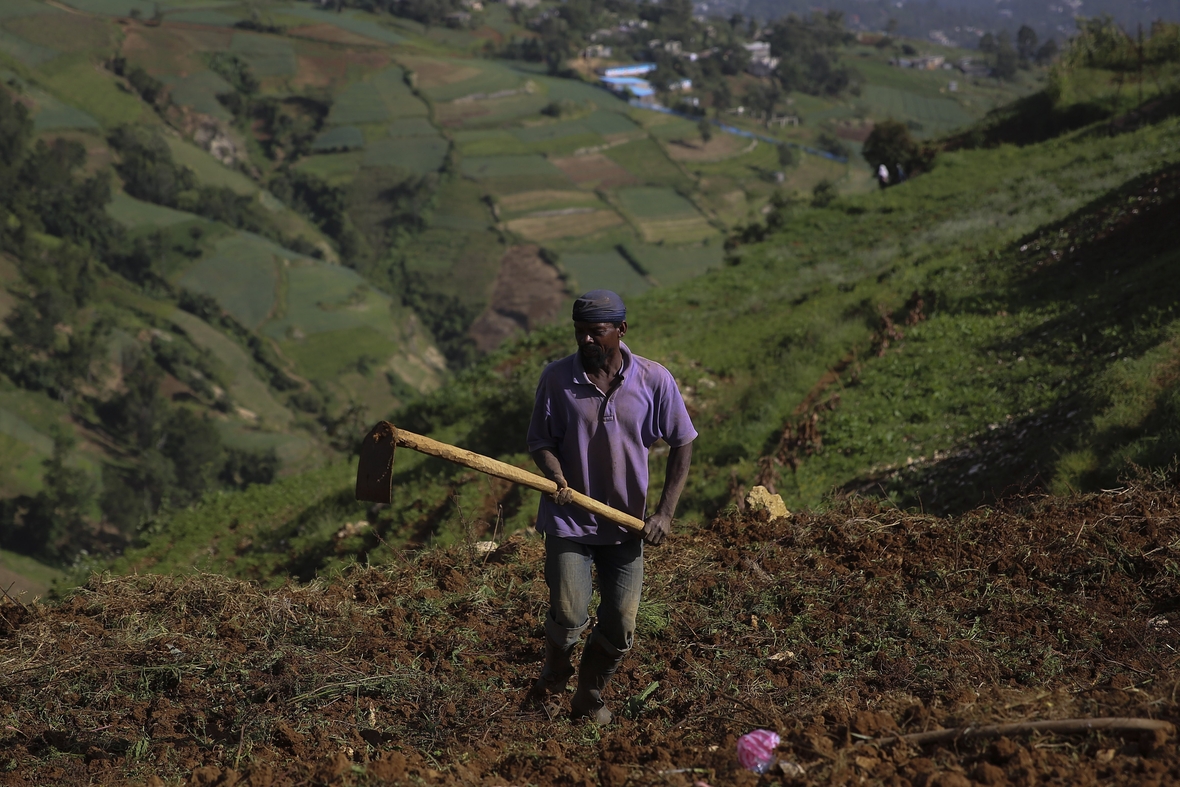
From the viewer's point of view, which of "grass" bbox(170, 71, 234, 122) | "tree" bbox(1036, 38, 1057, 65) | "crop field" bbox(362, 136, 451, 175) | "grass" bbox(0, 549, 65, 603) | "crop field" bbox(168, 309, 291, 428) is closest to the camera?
"grass" bbox(0, 549, 65, 603)

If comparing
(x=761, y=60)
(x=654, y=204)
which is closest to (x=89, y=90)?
(x=654, y=204)

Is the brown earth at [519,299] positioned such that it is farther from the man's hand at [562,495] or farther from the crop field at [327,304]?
the man's hand at [562,495]

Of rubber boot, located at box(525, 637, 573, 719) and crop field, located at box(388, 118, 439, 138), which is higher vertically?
rubber boot, located at box(525, 637, 573, 719)

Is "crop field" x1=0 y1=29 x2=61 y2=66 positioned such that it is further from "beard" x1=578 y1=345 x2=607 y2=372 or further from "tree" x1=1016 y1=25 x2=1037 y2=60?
"tree" x1=1016 y1=25 x2=1037 y2=60

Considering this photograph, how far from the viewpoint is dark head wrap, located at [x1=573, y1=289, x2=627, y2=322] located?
398 cm

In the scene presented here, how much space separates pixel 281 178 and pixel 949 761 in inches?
4420

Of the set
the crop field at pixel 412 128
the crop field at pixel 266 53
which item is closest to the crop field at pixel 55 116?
the crop field at pixel 266 53

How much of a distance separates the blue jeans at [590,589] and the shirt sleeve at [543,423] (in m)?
0.39

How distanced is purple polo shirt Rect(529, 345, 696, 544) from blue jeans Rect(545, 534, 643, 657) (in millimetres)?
81

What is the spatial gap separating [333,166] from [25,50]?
32.7 metres

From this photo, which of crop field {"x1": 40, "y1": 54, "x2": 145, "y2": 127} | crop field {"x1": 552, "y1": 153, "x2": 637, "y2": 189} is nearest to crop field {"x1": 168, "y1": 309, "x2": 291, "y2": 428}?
crop field {"x1": 40, "y1": 54, "x2": 145, "y2": 127}

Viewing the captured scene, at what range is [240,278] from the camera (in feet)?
283

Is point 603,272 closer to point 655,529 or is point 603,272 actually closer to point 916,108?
point 916,108

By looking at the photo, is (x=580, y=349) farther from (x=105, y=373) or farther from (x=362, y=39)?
(x=362, y=39)
